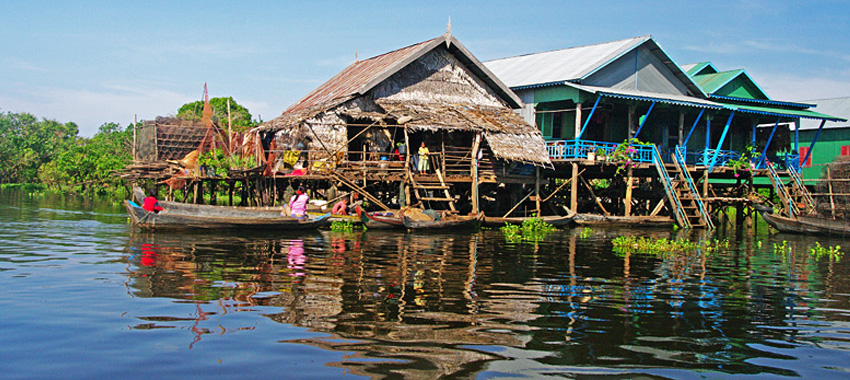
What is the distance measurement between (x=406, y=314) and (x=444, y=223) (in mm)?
11001

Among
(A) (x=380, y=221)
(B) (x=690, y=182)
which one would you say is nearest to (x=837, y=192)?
(B) (x=690, y=182)

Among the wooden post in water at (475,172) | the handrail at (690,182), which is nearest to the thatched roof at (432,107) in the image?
the wooden post in water at (475,172)

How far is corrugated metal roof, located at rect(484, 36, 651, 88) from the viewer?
2367cm

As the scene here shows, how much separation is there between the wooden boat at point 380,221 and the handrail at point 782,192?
13536 millimetres

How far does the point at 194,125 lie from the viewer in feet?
89.2

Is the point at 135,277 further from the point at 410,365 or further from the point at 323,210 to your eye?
the point at 323,210

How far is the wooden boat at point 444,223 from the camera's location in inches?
727

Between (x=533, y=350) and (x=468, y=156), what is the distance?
53.7 ft

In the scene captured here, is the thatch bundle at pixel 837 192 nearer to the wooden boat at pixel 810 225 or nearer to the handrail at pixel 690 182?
the wooden boat at pixel 810 225

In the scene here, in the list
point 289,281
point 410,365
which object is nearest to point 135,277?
point 289,281

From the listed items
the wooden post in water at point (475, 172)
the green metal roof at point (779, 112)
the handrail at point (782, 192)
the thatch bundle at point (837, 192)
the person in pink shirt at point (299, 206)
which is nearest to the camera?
the person in pink shirt at point (299, 206)

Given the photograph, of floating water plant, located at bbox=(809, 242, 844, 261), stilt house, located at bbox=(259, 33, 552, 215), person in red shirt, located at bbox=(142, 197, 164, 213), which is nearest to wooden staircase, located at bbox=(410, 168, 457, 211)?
stilt house, located at bbox=(259, 33, 552, 215)

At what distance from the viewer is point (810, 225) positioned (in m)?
21.2

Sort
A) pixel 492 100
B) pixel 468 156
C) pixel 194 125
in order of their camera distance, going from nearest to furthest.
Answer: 1. pixel 468 156
2. pixel 492 100
3. pixel 194 125
